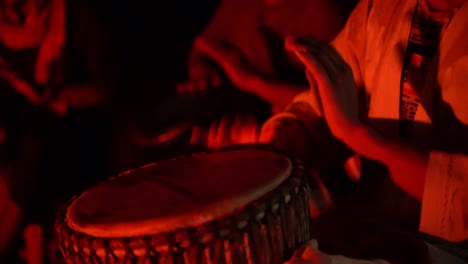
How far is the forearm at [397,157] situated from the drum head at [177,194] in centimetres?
31

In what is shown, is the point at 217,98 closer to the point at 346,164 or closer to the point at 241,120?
the point at 241,120

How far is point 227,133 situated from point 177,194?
1.05 metres

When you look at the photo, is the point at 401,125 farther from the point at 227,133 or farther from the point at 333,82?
the point at 227,133

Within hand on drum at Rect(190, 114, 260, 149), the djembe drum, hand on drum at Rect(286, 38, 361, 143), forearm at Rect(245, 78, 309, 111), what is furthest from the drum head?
forearm at Rect(245, 78, 309, 111)

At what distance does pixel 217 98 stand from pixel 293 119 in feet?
2.68

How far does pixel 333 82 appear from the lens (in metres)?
1.38

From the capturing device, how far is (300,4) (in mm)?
2443

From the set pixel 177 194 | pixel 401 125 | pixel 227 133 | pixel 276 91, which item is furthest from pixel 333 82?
pixel 276 91

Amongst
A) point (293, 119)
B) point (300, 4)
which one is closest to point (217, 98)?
point (300, 4)

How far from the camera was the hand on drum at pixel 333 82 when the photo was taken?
1357 mm

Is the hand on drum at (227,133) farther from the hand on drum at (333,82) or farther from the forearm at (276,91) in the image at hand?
the hand on drum at (333,82)

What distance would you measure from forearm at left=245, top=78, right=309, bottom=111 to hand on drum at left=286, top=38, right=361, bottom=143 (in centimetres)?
91

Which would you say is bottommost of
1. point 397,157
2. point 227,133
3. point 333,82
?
point 227,133

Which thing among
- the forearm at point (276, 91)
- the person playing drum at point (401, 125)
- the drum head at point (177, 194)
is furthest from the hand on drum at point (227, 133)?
the drum head at point (177, 194)
